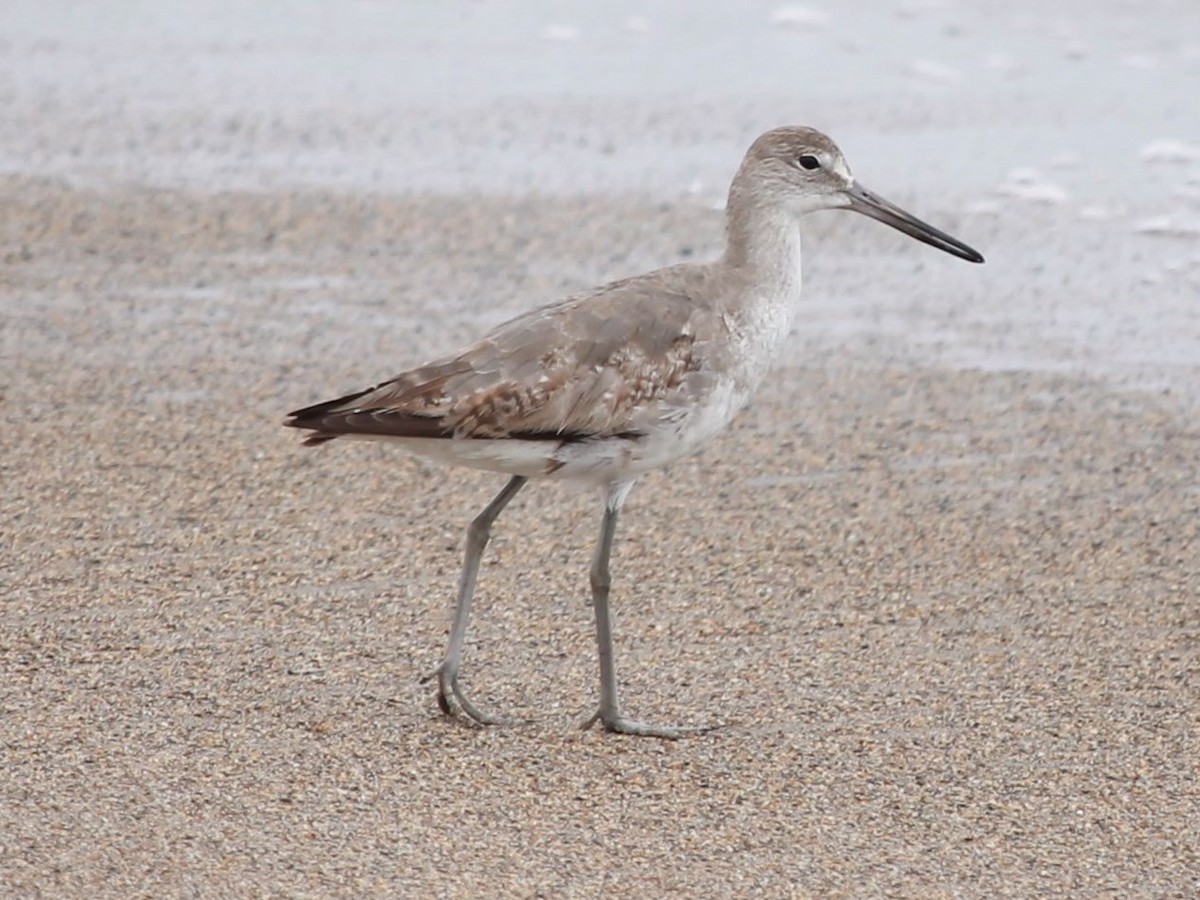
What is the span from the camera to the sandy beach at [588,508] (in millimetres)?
4270

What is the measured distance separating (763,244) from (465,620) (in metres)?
1.14

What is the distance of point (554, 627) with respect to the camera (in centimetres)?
541

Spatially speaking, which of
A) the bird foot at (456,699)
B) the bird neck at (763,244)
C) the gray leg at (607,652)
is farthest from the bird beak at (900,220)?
the bird foot at (456,699)

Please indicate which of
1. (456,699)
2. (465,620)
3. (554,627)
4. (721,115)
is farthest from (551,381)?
(721,115)

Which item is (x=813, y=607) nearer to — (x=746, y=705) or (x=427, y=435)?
(x=746, y=705)

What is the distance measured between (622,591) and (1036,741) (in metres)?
1.31

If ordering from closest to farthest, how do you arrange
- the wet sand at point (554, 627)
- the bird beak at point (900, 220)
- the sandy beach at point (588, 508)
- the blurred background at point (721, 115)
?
the wet sand at point (554, 627)
the sandy beach at point (588, 508)
the bird beak at point (900, 220)
the blurred background at point (721, 115)

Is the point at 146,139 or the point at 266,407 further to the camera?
the point at 146,139


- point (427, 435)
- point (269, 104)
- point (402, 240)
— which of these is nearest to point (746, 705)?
point (427, 435)

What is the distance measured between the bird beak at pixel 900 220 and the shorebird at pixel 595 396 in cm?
50

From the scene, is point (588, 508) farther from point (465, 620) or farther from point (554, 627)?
→ point (465, 620)

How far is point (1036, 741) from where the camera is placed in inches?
187

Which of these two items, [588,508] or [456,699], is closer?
[456,699]

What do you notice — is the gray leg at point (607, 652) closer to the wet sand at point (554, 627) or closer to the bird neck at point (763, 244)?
the wet sand at point (554, 627)
